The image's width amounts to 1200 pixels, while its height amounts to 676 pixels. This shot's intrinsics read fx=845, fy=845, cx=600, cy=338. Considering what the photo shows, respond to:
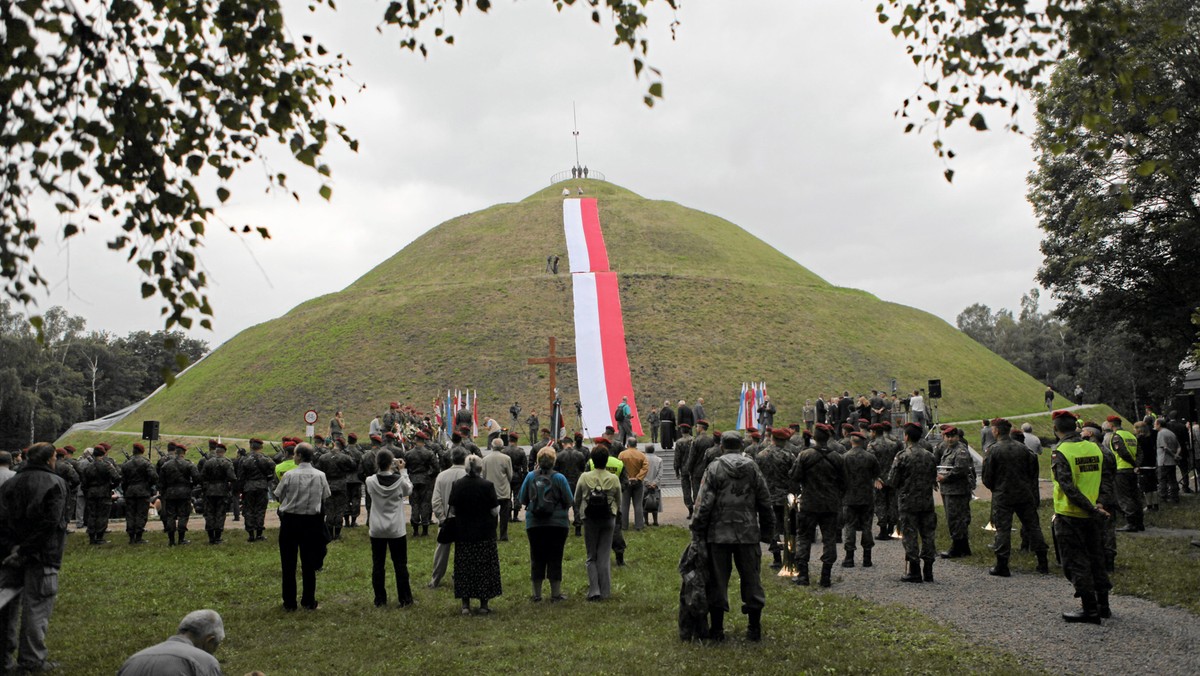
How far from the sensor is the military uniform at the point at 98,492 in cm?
1495

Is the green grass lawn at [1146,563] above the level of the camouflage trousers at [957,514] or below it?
below

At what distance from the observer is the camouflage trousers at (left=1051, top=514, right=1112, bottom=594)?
7938mm

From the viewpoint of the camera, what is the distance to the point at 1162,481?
17.4 metres

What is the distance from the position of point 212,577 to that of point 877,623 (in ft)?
27.4

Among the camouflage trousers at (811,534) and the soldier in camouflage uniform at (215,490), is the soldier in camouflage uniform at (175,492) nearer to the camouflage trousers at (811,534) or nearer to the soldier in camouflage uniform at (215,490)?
the soldier in camouflage uniform at (215,490)

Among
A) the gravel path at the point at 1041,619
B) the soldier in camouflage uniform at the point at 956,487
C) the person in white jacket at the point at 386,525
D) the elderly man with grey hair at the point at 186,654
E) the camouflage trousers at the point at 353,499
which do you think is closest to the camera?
the elderly man with grey hair at the point at 186,654

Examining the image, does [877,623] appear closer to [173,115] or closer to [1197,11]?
[173,115]

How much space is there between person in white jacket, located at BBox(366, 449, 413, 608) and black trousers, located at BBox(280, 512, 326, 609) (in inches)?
24.1

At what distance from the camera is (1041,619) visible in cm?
809

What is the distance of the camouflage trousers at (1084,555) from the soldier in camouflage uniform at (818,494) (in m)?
2.52

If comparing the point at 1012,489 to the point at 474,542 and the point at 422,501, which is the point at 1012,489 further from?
the point at 422,501

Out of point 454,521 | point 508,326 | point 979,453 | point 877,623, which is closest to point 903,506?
point 877,623

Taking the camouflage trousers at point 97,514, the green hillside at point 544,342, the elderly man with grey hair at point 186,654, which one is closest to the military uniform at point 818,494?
the elderly man with grey hair at point 186,654

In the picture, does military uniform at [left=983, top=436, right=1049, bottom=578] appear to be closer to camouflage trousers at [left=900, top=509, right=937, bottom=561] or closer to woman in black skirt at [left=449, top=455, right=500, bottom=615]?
camouflage trousers at [left=900, top=509, right=937, bottom=561]
